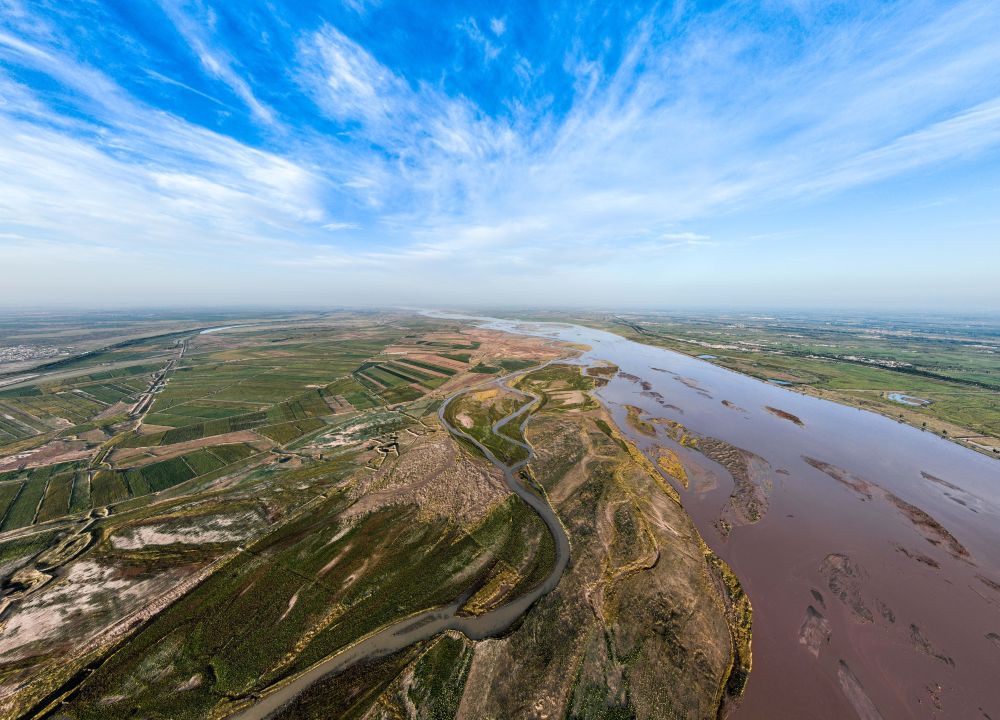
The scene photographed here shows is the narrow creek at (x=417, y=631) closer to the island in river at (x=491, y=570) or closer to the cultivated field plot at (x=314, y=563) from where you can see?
the island in river at (x=491, y=570)

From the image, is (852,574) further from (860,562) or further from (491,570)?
(491,570)

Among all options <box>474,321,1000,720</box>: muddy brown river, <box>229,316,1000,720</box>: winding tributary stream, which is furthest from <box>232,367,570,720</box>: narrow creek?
<box>474,321,1000,720</box>: muddy brown river

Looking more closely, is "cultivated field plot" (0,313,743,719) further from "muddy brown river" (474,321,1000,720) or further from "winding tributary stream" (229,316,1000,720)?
"muddy brown river" (474,321,1000,720)

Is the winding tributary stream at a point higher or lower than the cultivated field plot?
lower

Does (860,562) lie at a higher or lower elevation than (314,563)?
lower

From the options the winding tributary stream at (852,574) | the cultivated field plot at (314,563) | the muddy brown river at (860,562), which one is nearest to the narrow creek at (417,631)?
the winding tributary stream at (852,574)

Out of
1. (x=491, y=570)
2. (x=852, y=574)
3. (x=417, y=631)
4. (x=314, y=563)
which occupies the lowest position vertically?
(x=852, y=574)

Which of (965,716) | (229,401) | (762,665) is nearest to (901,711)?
(965,716)

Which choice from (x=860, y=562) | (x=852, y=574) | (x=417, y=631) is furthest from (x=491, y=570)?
(x=860, y=562)
